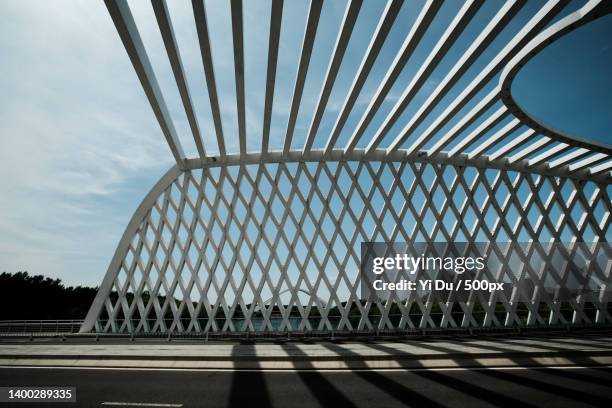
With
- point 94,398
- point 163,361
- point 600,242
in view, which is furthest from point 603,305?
point 94,398

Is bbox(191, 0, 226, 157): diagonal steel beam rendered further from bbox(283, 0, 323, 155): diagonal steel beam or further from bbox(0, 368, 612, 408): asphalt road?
bbox(0, 368, 612, 408): asphalt road

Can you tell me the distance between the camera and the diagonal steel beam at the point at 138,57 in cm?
808

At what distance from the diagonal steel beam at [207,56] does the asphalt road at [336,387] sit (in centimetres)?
912

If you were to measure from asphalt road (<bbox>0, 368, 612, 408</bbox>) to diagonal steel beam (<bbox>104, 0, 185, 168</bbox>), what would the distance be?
29.5 feet

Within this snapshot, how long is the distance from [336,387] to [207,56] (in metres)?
10.0

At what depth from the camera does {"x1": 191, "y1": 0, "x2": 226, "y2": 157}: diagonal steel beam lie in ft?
26.8

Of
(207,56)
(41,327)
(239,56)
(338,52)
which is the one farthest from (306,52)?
(41,327)

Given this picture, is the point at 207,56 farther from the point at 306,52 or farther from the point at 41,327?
the point at 41,327

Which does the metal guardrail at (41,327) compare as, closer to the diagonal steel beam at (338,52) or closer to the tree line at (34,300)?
the diagonal steel beam at (338,52)

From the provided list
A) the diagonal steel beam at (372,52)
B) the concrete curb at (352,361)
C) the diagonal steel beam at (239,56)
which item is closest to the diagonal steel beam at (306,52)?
the diagonal steel beam at (372,52)

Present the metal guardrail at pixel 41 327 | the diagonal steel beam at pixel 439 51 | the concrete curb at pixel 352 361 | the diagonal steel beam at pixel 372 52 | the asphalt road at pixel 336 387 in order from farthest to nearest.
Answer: the metal guardrail at pixel 41 327 → the concrete curb at pixel 352 361 → the diagonal steel beam at pixel 372 52 → the diagonal steel beam at pixel 439 51 → the asphalt road at pixel 336 387

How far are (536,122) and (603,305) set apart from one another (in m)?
16.2

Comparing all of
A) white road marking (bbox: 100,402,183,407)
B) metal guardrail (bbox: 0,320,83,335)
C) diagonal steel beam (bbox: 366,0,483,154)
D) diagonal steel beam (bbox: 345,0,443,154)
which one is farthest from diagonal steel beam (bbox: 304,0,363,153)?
metal guardrail (bbox: 0,320,83,335)

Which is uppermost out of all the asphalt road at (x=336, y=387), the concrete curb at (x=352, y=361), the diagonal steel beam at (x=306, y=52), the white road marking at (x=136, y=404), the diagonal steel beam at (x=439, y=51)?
the diagonal steel beam at (x=306, y=52)
